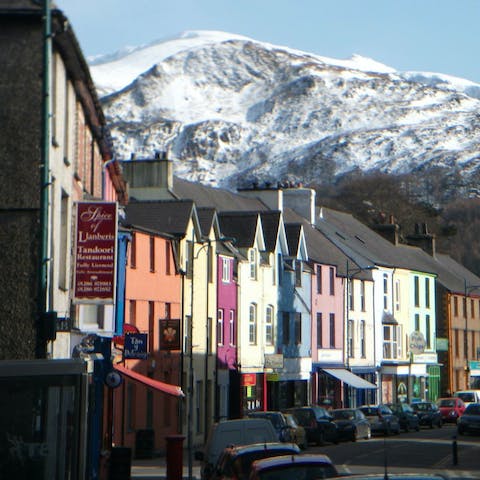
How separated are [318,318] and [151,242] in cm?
2253

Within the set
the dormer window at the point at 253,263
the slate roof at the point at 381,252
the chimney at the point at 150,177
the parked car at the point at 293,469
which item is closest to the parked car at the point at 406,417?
the dormer window at the point at 253,263

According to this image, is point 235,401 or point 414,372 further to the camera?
point 414,372

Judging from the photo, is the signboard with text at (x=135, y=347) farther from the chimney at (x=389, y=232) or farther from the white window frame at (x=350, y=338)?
the chimney at (x=389, y=232)

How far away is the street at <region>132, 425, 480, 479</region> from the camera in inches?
1316

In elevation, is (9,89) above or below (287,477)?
above

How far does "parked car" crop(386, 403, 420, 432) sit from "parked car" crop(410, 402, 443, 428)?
1.47 m

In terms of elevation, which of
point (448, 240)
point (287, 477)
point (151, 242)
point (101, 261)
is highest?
point (448, 240)

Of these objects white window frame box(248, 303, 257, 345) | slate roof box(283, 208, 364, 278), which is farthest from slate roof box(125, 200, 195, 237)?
slate roof box(283, 208, 364, 278)

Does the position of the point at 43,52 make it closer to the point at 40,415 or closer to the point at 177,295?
the point at 40,415

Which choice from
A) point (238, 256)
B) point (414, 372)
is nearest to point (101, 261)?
point (238, 256)

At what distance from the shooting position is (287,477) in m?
16.5

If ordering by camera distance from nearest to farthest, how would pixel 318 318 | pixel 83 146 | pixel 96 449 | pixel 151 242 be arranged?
pixel 96 449
pixel 83 146
pixel 151 242
pixel 318 318

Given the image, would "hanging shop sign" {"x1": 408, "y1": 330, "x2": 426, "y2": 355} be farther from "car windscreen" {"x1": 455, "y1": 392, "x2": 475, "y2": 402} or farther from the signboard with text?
the signboard with text

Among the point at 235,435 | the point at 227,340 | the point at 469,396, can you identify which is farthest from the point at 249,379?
the point at 235,435
